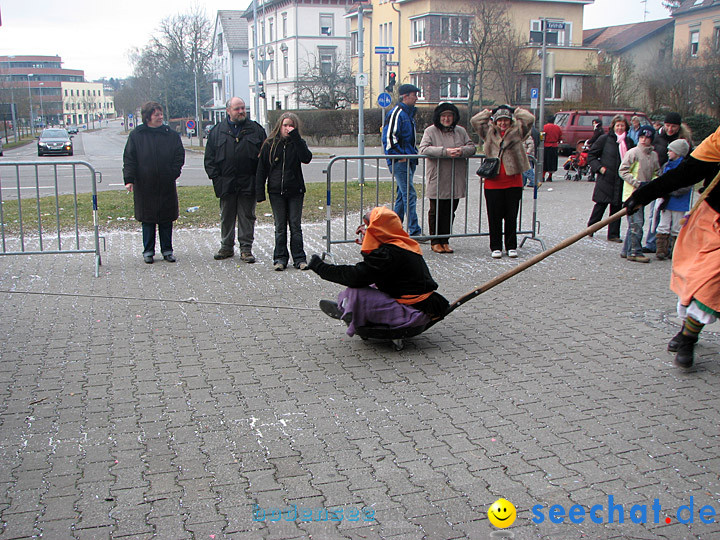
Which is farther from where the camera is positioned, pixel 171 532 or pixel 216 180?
pixel 216 180

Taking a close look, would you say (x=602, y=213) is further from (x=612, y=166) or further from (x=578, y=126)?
(x=578, y=126)

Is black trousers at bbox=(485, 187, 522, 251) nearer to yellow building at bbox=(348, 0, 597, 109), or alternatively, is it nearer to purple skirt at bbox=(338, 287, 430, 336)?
purple skirt at bbox=(338, 287, 430, 336)

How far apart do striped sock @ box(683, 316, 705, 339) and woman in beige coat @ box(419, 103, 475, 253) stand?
197 inches

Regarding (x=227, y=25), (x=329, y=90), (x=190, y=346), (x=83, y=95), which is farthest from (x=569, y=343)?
(x=83, y=95)

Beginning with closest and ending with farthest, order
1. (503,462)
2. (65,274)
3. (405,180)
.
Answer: (503,462)
(65,274)
(405,180)

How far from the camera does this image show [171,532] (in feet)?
11.1

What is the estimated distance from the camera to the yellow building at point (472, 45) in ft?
156

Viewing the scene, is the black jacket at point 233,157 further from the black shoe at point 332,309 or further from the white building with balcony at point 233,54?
the white building with balcony at point 233,54

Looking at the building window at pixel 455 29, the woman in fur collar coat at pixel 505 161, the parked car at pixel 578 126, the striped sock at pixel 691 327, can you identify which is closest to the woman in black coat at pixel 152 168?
the woman in fur collar coat at pixel 505 161

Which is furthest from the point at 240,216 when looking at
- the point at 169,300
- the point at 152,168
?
the point at 169,300

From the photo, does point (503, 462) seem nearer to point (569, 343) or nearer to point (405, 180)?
point (569, 343)

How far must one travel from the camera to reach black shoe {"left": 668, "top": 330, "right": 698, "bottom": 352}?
18.0 feet

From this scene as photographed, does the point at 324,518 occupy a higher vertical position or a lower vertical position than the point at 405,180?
lower

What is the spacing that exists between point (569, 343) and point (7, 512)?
4476 millimetres
